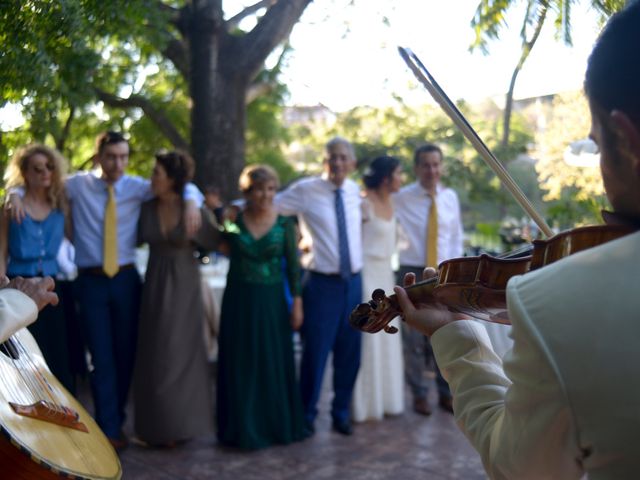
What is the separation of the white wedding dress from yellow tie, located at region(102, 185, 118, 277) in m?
1.78

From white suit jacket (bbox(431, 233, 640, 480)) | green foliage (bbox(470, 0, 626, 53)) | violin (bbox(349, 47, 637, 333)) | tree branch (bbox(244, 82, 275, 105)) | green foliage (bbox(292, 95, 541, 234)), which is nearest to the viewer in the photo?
white suit jacket (bbox(431, 233, 640, 480))

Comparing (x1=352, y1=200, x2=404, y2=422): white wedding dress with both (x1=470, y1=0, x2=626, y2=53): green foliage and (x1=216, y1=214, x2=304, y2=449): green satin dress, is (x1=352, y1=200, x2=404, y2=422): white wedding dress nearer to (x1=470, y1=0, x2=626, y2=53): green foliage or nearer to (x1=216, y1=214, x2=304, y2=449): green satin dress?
(x1=216, y1=214, x2=304, y2=449): green satin dress

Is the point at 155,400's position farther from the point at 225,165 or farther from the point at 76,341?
the point at 225,165

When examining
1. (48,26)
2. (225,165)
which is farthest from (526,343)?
(225,165)

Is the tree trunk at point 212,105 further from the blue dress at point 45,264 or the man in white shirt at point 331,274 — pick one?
the blue dress at point 45,264

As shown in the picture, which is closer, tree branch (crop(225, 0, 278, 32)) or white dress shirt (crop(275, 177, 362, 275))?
white dress shirt (crop(275, 177, 362, 275))

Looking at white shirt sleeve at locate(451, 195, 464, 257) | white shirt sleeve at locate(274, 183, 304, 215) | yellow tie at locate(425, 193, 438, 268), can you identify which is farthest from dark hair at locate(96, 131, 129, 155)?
white shirt sleeve at locate(451, 195, 464, 257)

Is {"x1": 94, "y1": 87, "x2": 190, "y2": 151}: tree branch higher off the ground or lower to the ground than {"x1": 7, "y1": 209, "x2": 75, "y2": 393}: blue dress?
higher

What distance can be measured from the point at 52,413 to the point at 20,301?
1.05ft

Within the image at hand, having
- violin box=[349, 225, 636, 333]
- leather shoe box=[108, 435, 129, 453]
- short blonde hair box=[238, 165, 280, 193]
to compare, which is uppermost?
short blonde hair box=[238, 165, 280, 193]

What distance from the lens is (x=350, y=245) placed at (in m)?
5.38

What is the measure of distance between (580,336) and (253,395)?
4.20 metres

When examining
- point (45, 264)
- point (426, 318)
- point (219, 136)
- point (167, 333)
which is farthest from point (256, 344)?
point (219, 136)

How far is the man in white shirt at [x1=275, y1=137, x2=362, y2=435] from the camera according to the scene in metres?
5.35
